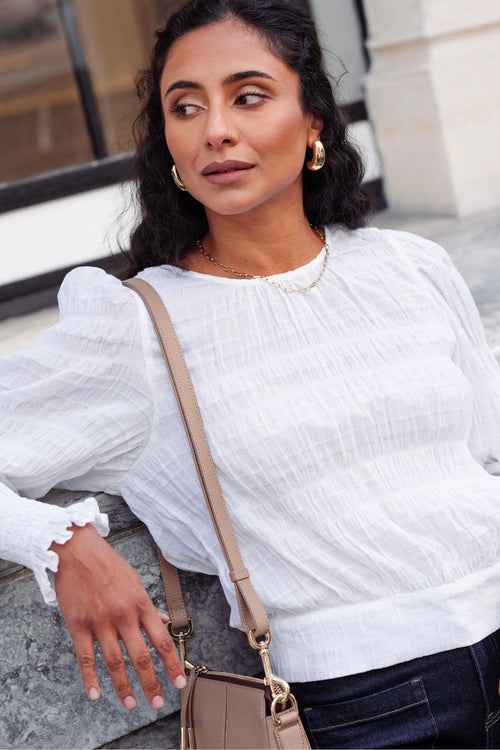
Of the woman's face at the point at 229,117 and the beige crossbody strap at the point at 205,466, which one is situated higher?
the woman's face at the point at 229,117

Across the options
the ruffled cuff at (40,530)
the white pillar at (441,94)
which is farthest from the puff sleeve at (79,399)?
the white pillar at (441,94)

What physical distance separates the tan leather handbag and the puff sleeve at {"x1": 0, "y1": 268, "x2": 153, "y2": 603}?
0.07 meters

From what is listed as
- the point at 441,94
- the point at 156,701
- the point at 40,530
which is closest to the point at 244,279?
the point at 40,530

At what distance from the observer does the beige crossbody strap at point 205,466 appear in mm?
1723

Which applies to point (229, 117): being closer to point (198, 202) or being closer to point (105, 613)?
point (198, 202)

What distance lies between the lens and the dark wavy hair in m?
1.98

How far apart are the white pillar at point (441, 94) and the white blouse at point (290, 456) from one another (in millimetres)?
2805

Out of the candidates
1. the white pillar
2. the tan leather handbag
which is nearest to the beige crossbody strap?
the tan leather handbag

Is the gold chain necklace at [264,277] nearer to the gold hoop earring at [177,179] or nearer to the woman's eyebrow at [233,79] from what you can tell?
the gold hoop earring at [177,179]

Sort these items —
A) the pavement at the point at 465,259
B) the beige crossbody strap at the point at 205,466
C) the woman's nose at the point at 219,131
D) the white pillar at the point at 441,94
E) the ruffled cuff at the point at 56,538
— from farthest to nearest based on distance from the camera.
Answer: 1. the white pillar at the point at 441,94
2. the pavement at the point at 465,259
3. the woman's nose at the point at 219,131
4. the beige crossbody strap at the point at 205,466
5. the ruffled cuff at the point at 56,538

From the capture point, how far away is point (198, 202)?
2145 millimetres

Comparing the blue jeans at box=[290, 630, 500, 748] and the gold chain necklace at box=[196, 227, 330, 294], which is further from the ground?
the gold chain necklace at box=[196, 227, 330, 294]

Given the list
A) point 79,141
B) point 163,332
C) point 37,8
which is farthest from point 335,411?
point 37,8

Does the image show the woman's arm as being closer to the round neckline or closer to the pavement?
the round neckline
